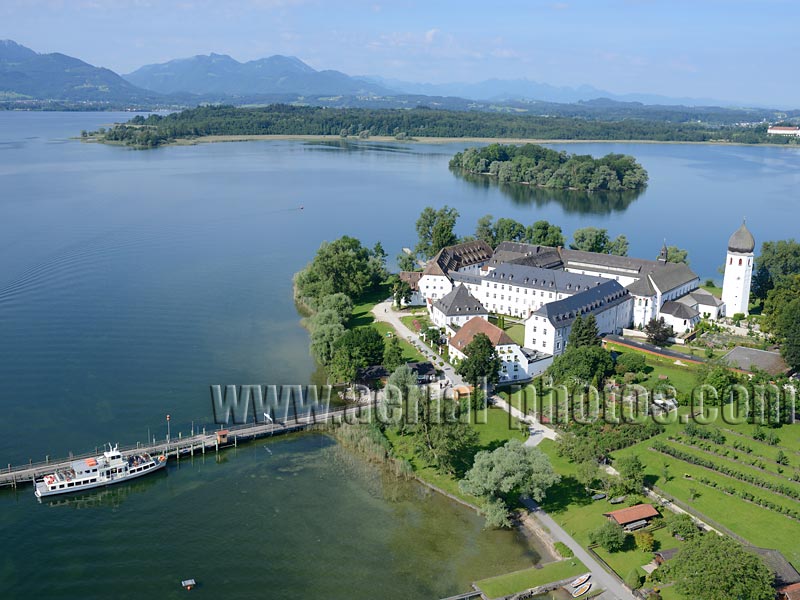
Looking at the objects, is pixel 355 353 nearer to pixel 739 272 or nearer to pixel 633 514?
pixel 633 514

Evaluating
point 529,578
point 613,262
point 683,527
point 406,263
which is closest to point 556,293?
point 613,262

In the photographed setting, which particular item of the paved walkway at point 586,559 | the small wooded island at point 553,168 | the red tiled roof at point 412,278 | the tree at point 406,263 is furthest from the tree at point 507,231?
the small wooded island at point 553,168

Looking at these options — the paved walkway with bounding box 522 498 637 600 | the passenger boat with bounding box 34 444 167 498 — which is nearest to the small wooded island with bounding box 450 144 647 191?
the paved walkway with bounding box 522 498 637 600

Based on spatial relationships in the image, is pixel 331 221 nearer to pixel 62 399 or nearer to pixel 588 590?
pixel 62 399

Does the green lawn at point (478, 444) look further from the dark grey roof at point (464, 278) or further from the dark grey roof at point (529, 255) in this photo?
the dark grey roof at point (529, 255)

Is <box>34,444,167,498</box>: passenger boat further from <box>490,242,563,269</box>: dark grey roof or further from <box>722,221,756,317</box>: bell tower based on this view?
<box>722,221,756,317</box>: bell tower
